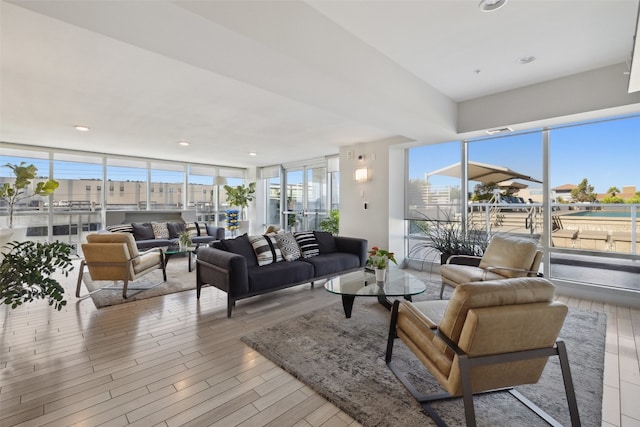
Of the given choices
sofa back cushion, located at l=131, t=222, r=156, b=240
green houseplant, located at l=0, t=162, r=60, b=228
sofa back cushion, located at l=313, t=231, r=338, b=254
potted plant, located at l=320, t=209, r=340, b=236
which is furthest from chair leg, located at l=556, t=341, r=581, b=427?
sofa back cushion, located at l=131, t=222, r=156, b=240

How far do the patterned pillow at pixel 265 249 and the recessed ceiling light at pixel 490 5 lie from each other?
11.3 ft

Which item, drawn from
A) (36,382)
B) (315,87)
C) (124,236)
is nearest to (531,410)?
(315,87)

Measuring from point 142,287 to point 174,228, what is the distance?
3272mm

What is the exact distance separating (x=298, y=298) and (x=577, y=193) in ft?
14.0

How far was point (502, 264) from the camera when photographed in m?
3.55

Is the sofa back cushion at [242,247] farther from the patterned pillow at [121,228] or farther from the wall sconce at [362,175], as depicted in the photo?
the patterned pillow at [121,228]

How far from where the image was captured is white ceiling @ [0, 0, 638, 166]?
195 cm

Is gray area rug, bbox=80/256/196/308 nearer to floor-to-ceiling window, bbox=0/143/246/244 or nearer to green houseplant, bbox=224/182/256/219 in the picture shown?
floor-to-ceiling window, bbox=0/143/246/244

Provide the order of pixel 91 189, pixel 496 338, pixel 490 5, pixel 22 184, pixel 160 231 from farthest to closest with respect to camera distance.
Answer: pixel 91 189 < pixel 160 231 < pixel 22 184 < pixel 490 5 < pixel 496 338

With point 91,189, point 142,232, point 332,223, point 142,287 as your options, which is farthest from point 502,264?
point 91,189

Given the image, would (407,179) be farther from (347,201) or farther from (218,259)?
(218,259)

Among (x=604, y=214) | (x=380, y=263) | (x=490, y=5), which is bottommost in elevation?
(x=380, y=263)

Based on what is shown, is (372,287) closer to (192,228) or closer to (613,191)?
(613,191)

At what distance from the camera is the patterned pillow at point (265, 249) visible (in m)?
4.00
